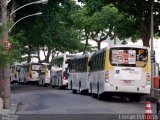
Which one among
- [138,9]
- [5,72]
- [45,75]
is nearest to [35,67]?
[45,75]

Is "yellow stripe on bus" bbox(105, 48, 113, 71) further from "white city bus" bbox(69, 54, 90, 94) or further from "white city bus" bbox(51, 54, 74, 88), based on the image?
"white city bus" bbox(51, 54, 74, 88)

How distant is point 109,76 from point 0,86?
242 inches

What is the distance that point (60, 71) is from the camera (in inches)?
2146

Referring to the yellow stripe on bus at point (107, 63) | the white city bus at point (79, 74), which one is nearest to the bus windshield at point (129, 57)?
the yellow stripe on bus at point (107, 63)

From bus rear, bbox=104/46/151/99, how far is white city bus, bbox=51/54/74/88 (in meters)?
21.4

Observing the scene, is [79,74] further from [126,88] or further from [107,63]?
[126,88]

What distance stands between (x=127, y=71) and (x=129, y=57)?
755 mm

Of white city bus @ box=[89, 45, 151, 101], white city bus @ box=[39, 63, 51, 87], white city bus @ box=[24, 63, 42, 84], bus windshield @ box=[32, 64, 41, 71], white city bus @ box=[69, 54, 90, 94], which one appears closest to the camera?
white city bus @ box=[89, 45, 151, 101]

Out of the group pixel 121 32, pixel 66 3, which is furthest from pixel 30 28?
pixel 121 32

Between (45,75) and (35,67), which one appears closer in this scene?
(45,75)

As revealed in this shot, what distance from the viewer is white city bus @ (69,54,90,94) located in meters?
41.0

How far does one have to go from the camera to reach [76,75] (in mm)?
44688

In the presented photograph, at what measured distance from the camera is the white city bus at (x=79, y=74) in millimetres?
40987

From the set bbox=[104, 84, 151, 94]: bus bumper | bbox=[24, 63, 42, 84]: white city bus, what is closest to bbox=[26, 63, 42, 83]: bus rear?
bbox=[24, 63, 42, 84]: white city bus
